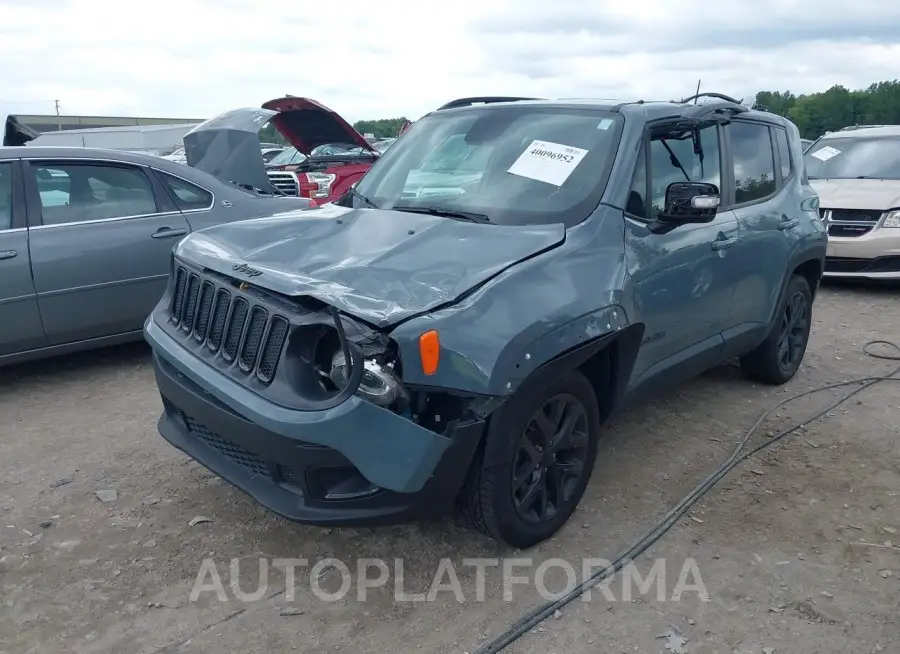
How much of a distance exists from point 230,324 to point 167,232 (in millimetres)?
2704

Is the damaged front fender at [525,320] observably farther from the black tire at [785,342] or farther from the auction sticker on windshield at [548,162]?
the black tire at [785,342]

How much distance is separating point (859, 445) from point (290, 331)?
338 centimetres

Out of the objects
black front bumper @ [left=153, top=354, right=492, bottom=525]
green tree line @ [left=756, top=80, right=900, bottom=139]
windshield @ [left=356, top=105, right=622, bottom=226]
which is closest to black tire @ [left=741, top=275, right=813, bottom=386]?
windshield @ [left=356, top=105, right=622, bottom=226]

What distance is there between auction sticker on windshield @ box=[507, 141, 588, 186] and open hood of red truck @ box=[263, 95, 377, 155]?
5.93 meters

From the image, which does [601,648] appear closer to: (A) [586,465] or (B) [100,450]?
(A) [586,465]

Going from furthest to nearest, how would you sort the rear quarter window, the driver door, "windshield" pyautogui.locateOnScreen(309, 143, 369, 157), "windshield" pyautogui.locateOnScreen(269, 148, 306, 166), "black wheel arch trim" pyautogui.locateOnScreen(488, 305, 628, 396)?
"windshield" pyautogui.locateOnScreen(269, 148, 306, 166) < "windshield" pyautogui.locateOnScreen(309, 143, 369, 157) < the rear quarter window < the driver door < "black wheel arch trim" pyautogui.locateOnScreen(488, 305, 628, 396)

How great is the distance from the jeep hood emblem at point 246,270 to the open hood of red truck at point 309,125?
633 cm

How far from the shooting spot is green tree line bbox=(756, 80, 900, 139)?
31.8m

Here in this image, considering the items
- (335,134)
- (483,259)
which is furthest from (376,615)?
(335,134)

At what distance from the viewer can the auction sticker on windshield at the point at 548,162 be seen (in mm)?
3627

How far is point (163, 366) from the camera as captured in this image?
343 centimetres

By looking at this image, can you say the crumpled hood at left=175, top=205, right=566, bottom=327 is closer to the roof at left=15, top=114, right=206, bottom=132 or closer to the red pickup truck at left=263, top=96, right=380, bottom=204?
the red pickup truck at left=263, top=96, right=380, bottom=204

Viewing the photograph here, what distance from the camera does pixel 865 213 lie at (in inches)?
321

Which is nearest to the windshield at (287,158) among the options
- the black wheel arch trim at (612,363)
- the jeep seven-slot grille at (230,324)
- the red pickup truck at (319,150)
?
the red pickup truck at (319,150)
